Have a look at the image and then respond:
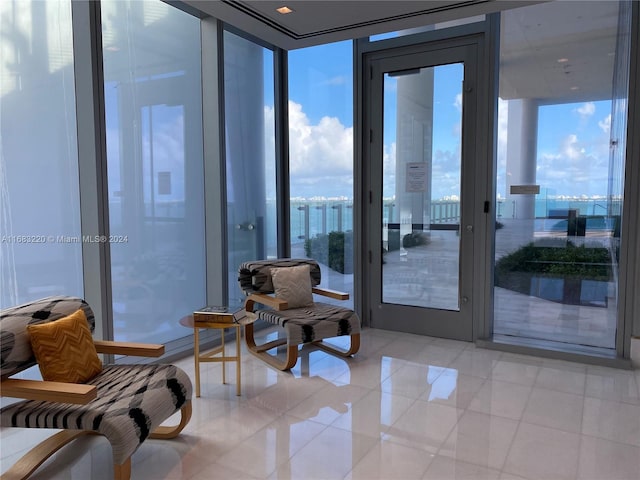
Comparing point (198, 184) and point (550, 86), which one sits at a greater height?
point (550, 86)

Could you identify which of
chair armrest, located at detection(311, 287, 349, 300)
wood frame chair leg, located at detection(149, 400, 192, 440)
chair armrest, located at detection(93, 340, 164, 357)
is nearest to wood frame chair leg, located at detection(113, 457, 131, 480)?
wood frame chair leg, located at detection(149, 400, 192, 440)

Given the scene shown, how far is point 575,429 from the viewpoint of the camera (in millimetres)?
2820

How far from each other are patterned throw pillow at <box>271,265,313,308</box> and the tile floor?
56 centimetres

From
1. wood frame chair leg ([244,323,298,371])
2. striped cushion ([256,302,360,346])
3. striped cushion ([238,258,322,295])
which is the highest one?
striped cushion ([238,258,322,295])

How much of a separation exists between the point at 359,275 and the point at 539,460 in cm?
283

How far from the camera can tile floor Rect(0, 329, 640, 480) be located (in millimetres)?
2404

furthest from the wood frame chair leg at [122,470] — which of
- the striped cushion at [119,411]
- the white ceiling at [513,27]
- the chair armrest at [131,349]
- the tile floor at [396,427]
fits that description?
the white ceiling at [513,27]

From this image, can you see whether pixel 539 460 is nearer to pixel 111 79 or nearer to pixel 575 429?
pixel 575 429

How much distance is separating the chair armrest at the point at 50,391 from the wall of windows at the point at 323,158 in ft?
11.2

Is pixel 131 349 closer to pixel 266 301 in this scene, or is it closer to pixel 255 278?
pixel 266 301

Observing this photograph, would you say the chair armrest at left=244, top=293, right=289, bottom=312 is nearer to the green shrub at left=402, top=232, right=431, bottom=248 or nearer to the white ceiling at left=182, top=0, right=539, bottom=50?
the green shrub at left=402, top=232, right=431, bottom=248

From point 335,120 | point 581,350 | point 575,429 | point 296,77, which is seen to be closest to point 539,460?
point 575,429

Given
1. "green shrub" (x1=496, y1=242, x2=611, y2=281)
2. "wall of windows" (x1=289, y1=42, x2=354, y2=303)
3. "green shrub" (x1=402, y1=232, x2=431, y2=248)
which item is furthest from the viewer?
"wall of windows" (x1=289, y1=42, x2=354, y2=303)

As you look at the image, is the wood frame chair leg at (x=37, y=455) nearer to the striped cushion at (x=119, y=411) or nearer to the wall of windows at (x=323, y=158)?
the striped cushion at (x=119, y=411)
